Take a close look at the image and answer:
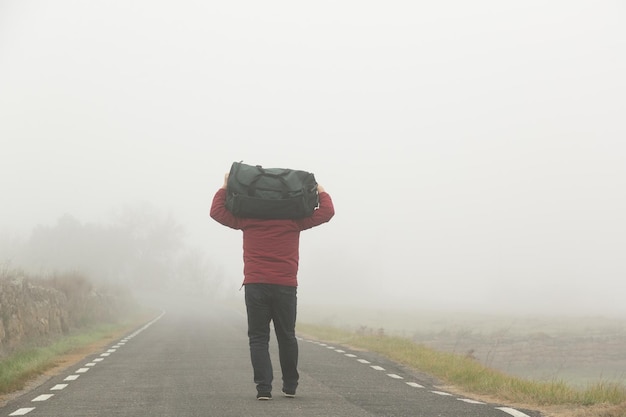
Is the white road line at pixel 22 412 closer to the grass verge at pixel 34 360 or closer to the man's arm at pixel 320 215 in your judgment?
the grass verge at pixel 34 360

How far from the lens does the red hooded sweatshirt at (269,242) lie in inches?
323

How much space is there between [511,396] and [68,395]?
5.12 metres

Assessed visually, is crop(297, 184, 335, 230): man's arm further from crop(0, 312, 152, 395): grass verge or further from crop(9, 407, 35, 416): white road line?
crop(0, 312, 152, 395): grass verge

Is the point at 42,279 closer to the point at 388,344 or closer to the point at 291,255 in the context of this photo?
the point at 388,344

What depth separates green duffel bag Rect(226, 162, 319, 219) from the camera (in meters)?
8.16

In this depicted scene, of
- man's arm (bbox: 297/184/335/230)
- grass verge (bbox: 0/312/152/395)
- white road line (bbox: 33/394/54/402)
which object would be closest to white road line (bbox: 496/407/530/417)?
man's arm (bbox: 297/184/335/230)

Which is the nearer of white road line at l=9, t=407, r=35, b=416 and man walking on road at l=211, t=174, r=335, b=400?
white road line at l=9, t=407, r=35, b=416

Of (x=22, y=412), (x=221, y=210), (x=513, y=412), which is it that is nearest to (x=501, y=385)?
(x=513, y=412)

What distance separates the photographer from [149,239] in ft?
394

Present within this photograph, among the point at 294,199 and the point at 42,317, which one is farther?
the point at 42,317

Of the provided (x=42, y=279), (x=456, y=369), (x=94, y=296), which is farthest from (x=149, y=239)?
(x=456, y=369)

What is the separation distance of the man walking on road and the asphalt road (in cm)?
63

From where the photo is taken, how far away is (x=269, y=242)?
826 cm

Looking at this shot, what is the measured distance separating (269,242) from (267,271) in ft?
0.97
